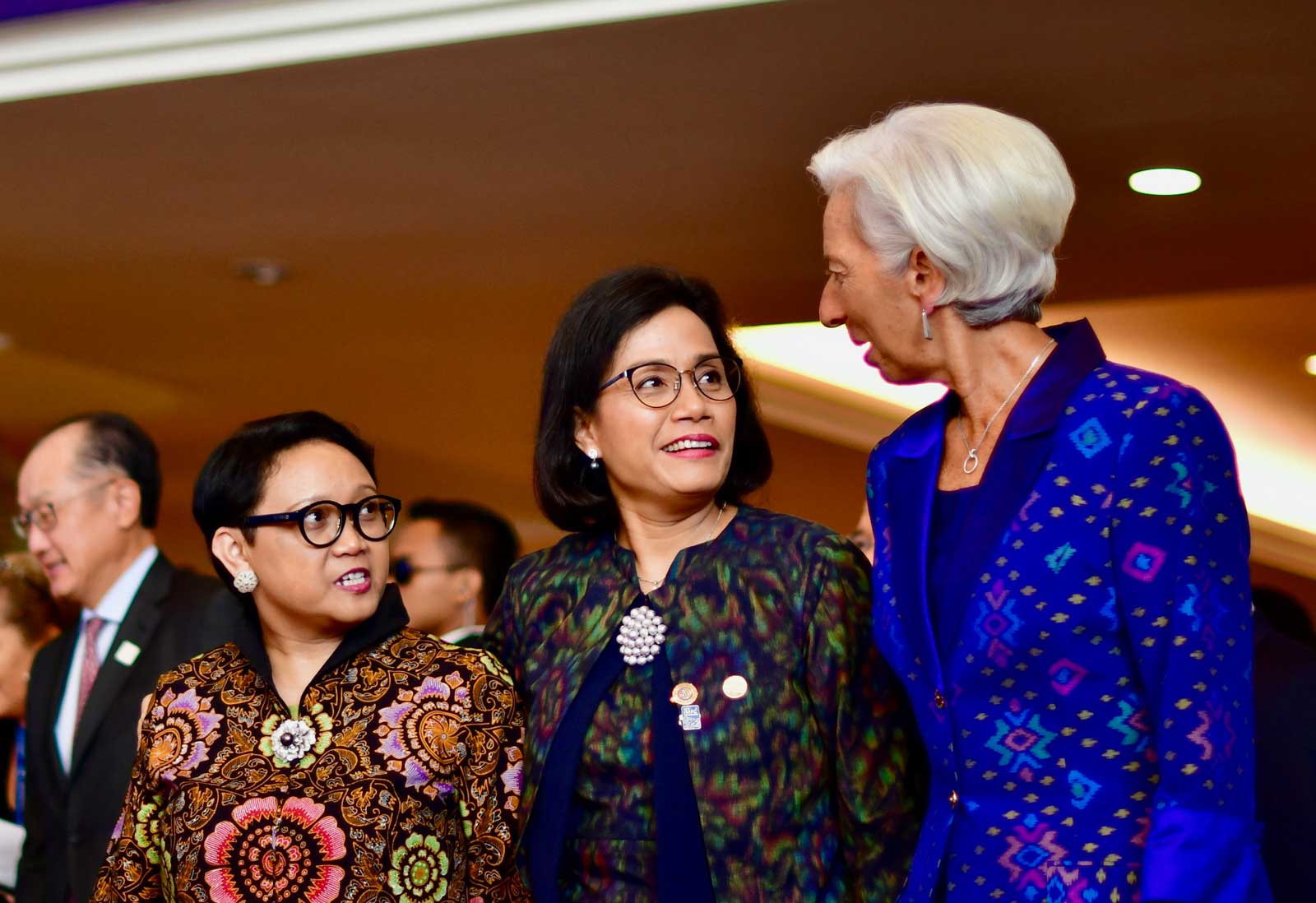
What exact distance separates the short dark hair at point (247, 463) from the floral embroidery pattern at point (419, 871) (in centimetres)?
60

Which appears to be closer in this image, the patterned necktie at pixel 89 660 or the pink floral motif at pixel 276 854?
the pink floral motif at pixel 276 854

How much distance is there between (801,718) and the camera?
2.39m

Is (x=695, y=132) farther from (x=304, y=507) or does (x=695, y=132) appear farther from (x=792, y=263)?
(x=304, y=507)

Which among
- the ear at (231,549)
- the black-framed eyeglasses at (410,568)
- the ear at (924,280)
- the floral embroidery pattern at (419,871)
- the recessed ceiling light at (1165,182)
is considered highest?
the recessed ceiling light at (1165,182)

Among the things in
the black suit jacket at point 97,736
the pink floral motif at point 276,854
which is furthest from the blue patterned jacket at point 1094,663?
the black suit jacket at point 97,736

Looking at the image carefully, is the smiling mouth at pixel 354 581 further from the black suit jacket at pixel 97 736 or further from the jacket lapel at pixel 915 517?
the black suit jacket at pixel 97 736

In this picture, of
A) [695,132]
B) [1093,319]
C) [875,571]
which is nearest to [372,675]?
[875,571]

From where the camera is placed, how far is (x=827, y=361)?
8.80 m

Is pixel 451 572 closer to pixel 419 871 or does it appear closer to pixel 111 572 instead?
pixel 111 572

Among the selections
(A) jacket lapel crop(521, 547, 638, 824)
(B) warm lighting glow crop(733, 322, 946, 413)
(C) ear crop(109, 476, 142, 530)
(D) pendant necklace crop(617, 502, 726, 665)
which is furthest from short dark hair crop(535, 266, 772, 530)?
(B) warm lighting glow crop(733, 322, 946, 413)

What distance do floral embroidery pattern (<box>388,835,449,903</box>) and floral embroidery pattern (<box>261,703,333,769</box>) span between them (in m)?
0.22

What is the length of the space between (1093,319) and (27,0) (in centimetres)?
511

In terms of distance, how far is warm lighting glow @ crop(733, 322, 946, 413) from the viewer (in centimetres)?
848

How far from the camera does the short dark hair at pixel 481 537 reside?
533 cm
